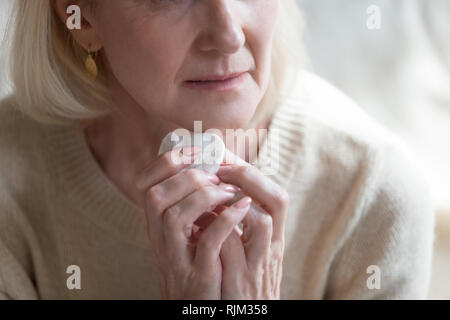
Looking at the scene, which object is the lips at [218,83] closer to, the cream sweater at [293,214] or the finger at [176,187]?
the finger at [176,187]

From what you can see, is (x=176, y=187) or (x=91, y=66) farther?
(x=91, y=66)

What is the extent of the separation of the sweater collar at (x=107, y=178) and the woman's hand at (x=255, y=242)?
Result: 24 cm

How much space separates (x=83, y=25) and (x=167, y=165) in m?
0.33

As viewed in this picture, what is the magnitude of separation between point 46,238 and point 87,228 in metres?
0.11

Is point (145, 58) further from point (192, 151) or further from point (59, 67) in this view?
point (59, 67)

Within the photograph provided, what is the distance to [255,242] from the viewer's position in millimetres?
970

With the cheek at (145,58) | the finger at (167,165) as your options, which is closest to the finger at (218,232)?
the finger at (167,165)

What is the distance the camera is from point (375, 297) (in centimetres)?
122

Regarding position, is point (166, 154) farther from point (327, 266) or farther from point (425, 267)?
point (425, 267)

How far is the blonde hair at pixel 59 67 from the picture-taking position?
1132 millimetres

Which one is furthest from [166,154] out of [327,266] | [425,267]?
[425,267]

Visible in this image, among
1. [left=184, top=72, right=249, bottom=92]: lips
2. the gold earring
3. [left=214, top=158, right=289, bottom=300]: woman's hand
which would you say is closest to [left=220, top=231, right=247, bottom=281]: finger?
[left=214, top=158, right=289, bottom=300]: woman's hand

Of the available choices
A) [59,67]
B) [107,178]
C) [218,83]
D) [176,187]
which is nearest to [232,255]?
[176,187]

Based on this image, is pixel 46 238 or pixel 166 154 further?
pixel 46 238
